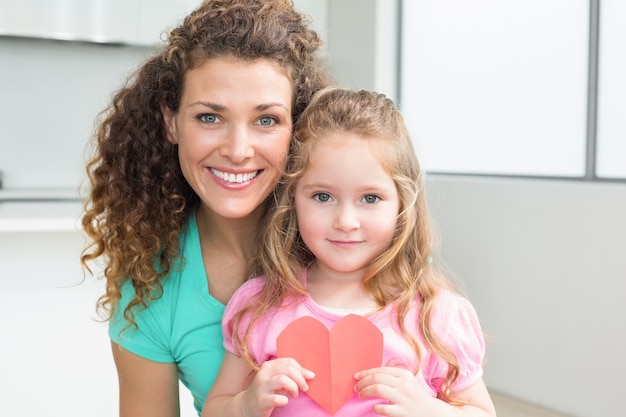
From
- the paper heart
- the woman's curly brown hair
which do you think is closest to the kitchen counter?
the woman's curly brown hair

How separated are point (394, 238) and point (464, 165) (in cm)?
253

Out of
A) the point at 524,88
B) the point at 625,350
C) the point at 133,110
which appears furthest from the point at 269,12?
the point at 524,88


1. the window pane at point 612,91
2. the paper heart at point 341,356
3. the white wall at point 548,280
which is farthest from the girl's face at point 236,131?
the window pane at point 612,91

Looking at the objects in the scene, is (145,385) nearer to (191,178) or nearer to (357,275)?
(191,178)

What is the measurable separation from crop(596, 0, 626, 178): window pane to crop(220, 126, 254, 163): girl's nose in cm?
189

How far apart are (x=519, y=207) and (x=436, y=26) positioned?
3.95ft

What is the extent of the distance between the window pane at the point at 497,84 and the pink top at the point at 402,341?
6.33ft

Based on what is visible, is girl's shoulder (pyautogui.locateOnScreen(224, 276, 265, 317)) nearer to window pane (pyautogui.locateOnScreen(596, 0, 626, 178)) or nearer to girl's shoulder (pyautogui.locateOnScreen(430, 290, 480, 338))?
girl's shoulder (pyautogui.locateOnScreen(430, 290, 480, 338))

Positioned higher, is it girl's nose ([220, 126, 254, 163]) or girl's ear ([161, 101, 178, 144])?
girl's ear ([161, 101, 178, 144])

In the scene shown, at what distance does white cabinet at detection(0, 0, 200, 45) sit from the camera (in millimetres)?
3619

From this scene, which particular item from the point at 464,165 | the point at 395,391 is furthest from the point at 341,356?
the point at 464,165

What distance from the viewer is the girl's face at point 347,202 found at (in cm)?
140

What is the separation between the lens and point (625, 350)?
111 inches

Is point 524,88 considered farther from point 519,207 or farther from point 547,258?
point 547,258
